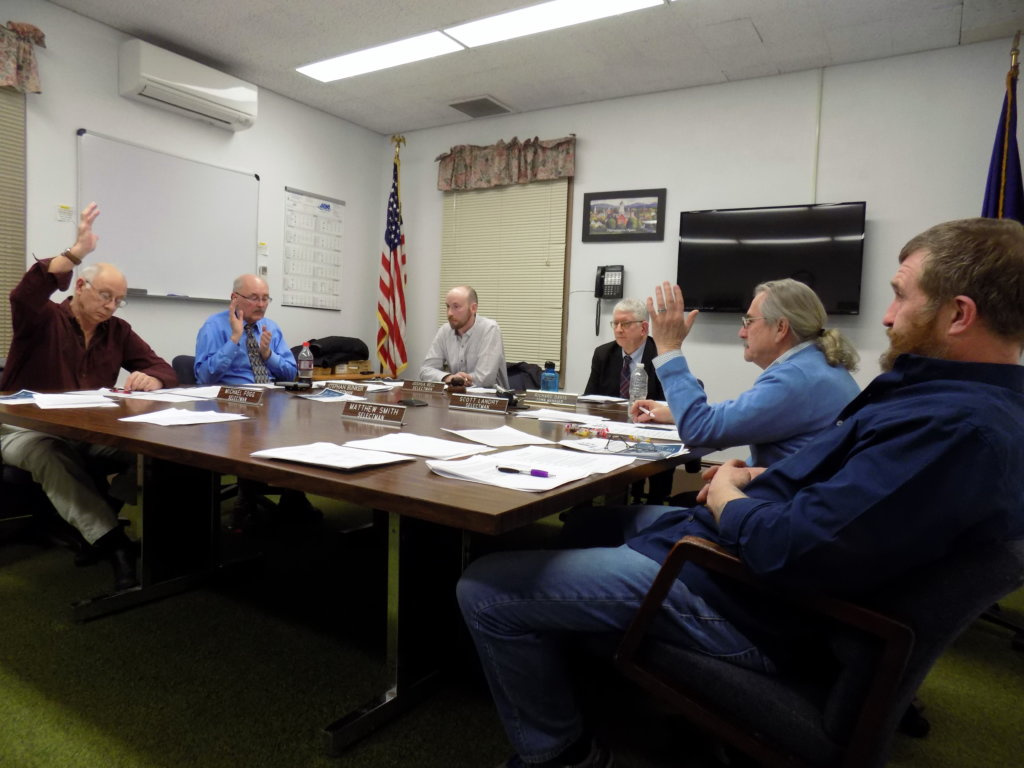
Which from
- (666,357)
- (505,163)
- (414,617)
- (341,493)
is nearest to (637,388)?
(666,357)

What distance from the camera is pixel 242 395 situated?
7.09ft

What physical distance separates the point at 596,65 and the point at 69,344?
11.5 feet

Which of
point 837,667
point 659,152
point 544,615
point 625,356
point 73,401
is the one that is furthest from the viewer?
point 659,152

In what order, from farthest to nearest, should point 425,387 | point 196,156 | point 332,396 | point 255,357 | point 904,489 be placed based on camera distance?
point 196,156
point 255,357
point 425,387
point 332,396
point 904,489

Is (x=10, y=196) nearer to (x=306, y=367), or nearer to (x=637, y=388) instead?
(x=306, y=367)

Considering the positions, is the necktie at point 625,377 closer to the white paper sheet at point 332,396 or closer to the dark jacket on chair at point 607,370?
the dark jacket on chair at point 607,370

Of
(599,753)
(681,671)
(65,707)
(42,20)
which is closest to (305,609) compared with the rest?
(65,707)

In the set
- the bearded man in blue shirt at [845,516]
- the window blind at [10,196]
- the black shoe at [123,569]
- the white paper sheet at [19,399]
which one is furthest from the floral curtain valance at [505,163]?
the bearded man in blue shirt at [845,516]

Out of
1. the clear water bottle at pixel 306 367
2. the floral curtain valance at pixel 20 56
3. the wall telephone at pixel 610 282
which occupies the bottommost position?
the clear water bottle at pixel 306 367

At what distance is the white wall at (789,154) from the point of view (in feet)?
12.5

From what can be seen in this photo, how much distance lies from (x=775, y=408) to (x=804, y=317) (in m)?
0.29

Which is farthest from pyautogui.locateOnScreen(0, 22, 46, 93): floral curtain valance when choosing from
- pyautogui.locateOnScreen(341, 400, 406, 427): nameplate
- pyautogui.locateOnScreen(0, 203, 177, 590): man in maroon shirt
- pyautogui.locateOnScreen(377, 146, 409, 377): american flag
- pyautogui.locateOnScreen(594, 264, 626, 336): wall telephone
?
pyautogui.locateOnScreen(594, 264, 626, 336): wall telephone

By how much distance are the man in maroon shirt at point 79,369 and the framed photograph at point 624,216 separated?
10.8 feet

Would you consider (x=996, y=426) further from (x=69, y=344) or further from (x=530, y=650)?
(x=69, y=344)
